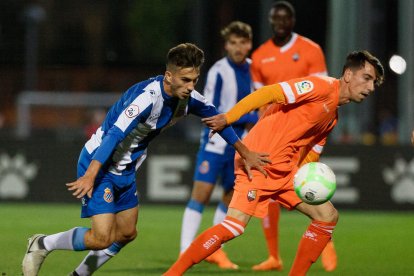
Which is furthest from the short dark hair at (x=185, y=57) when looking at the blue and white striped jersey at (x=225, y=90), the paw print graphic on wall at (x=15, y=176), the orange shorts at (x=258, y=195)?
the paw print graphic on wall at (x=15, y=176)

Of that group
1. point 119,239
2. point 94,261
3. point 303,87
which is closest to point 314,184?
point 303,87

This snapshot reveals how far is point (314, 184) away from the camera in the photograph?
682cm

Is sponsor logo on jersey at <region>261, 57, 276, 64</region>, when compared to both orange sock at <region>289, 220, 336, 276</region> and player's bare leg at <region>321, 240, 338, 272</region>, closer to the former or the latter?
player's bare leg at <region>321, 240, 338, 272</region>

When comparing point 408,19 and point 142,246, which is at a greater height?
point 408,19

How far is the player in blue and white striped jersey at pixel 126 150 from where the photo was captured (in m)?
6.80

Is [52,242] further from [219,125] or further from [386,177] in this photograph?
[386,177]

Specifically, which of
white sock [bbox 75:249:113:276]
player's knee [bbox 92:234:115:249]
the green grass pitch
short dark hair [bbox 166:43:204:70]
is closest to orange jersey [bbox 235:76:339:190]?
short dark hair [bbox 166:43:204:70]

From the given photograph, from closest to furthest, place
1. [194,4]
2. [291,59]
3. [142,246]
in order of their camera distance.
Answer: [291,59]
[142,246]
[194,4]

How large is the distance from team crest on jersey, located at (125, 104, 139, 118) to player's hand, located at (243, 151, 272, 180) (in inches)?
32.9

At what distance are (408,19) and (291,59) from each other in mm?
6399

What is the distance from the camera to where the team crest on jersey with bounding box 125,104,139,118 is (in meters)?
6.67

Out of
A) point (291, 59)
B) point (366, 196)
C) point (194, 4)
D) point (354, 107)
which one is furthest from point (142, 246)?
point (194, 4)

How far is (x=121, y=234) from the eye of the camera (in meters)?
7.12

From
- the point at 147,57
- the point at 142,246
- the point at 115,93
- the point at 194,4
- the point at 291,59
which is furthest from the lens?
the point at 147,57
